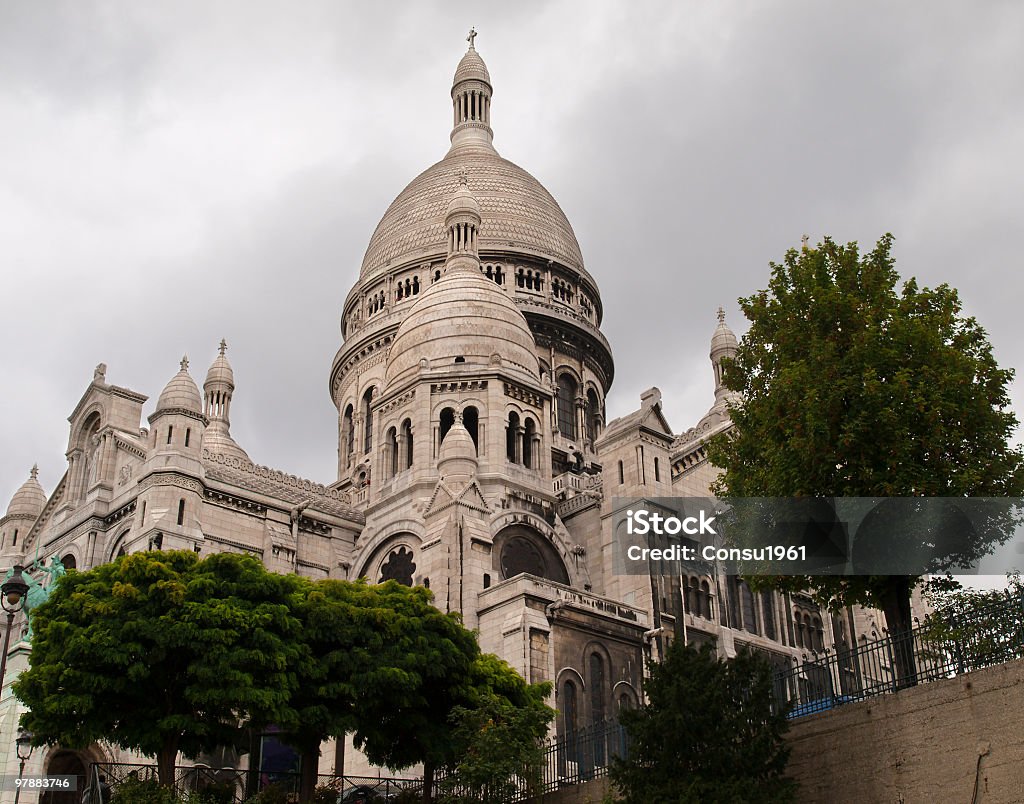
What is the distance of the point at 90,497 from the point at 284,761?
16.4 meters

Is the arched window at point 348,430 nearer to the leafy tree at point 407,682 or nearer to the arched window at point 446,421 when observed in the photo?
the arched window at point 446,421

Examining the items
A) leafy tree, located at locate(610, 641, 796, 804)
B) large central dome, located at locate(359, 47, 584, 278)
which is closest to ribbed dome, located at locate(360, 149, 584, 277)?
large central dome, located at locate(359, 47, 584, 278)

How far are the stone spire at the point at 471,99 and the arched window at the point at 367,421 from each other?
24.2 metres

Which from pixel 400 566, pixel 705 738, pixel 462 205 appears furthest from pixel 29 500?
pixel 705 738

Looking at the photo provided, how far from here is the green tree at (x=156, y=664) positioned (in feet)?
98.0

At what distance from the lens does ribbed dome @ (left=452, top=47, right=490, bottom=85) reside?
90.1m

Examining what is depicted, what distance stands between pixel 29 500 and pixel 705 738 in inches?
1719

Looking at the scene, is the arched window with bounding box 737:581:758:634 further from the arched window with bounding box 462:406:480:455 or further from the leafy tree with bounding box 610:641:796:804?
the leafy tree with bounding box 610:641:796:804

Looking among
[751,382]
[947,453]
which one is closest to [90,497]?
[751,382]

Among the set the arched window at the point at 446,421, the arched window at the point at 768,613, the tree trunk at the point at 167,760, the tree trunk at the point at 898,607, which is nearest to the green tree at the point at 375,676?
the tree trunk at the point at 167,760

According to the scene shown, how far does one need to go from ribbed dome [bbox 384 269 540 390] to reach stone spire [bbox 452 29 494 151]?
3050 centimetres

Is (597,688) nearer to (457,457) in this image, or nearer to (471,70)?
(457,457)

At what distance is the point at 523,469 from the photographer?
175ft

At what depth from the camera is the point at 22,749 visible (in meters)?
34.9
